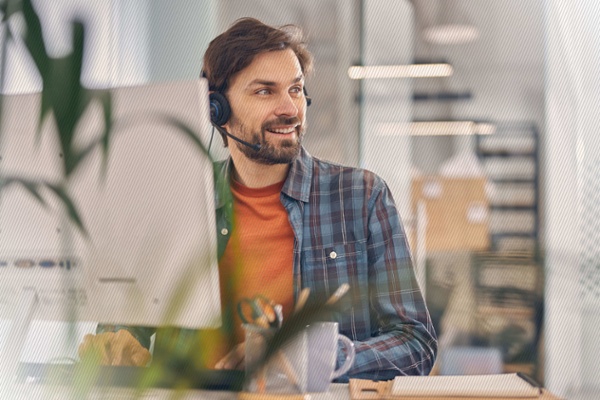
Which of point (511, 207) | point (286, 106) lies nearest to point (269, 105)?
point (286, 106)

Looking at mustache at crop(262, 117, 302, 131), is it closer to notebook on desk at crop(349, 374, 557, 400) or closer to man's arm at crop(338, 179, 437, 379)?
man's arm at crop(338, 179, 437, 379)

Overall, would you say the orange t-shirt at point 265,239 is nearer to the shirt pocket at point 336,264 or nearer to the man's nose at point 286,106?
the shirt pocket at point 336,264

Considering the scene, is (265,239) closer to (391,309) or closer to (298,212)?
(298,212)

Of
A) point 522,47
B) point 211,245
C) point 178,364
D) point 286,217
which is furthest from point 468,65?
point 178,364

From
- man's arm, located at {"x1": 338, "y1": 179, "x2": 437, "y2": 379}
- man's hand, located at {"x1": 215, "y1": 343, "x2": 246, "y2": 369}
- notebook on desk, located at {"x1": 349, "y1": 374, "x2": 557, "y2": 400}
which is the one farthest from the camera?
man's arm, located at {"x1": 338, "y1": 179, "x2": 437, "y2": 379}

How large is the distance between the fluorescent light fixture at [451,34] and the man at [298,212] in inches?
7.1

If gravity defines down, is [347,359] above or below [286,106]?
below

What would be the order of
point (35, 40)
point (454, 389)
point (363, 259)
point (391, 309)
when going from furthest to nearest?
point (363, 259)
point (391, 309)
point (454, 389)
point (35, 40)

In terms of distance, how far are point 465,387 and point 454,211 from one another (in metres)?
0.42

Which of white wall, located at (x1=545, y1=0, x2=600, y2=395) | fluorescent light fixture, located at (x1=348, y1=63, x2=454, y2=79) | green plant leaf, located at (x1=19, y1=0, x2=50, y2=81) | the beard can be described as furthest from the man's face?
green plant leaf, located at (x1=19, y1=0, x2=50, y2=81)

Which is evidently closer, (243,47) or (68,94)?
(68,94)

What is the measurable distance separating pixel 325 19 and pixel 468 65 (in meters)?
0.23

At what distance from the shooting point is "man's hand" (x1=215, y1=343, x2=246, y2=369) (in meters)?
0.57

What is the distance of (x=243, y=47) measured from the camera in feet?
3.30
